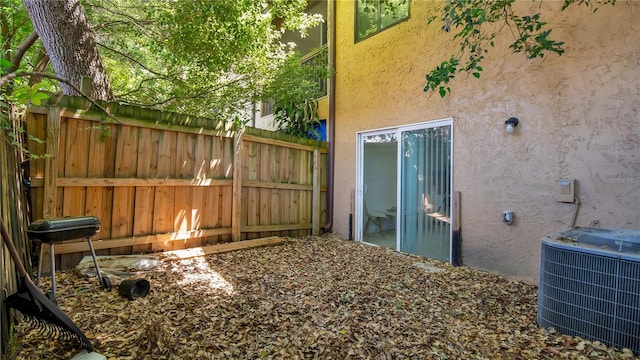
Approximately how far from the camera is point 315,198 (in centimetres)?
591

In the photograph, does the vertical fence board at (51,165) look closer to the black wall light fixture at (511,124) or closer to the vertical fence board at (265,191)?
the vertical fence board at (265,191)

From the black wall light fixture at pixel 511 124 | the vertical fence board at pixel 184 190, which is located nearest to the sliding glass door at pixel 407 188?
the black wall light fixture at pixel 511 124

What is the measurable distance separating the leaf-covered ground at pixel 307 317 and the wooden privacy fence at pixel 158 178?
23.2 inches

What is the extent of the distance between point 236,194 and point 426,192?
9.57 feet

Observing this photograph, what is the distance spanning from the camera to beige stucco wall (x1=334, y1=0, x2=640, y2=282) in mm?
3006

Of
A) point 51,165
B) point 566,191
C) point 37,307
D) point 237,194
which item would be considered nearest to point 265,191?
point 237,194

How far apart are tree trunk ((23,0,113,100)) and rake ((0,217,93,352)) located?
2652 millimetres

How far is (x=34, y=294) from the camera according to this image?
1719 millimetres

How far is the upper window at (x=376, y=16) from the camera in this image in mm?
4910

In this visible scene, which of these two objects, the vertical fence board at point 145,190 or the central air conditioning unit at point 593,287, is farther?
the vertical fence board at point 145,190

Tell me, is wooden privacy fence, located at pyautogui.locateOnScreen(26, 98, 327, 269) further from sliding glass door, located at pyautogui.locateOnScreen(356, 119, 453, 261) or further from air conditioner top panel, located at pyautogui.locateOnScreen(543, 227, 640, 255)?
air conditioner top panel, located at pyautogui.locateOnScreen(543, 227, 640, 255)

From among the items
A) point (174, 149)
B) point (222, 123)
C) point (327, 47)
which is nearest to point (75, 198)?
point (174, 149)

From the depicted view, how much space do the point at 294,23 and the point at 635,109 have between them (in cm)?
521

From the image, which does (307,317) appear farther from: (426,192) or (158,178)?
(426,192)
